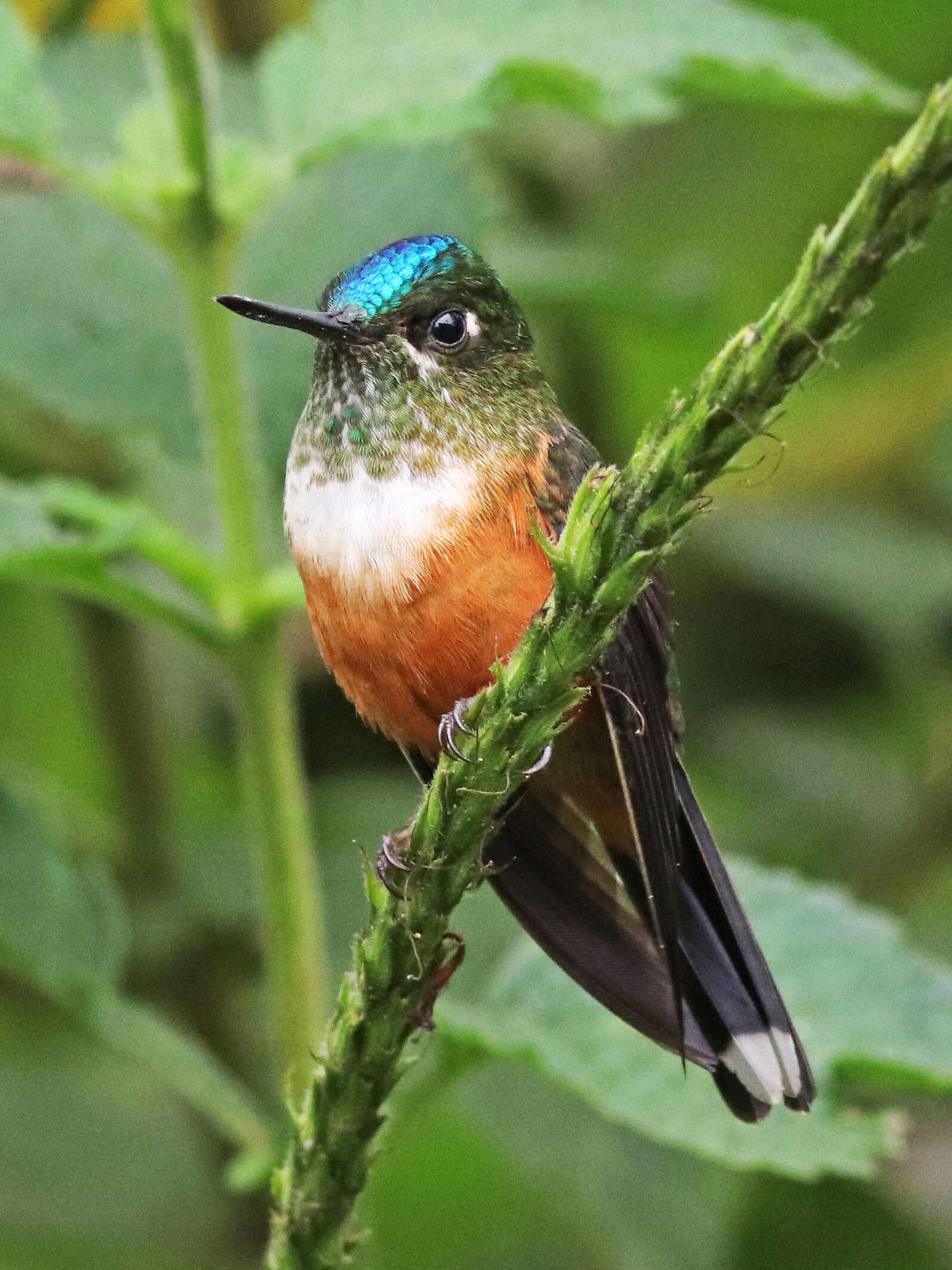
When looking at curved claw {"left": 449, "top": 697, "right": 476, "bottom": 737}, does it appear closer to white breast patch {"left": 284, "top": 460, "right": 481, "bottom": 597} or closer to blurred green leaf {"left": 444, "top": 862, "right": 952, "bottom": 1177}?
white breast patch {"left": 284, "top": 460, "right": 481, "bottom": 597}

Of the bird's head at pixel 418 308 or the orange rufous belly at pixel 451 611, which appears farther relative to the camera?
the bird's head at pixel 418 308

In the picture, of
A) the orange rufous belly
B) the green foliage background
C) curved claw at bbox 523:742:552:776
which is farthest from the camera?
the green foliage background

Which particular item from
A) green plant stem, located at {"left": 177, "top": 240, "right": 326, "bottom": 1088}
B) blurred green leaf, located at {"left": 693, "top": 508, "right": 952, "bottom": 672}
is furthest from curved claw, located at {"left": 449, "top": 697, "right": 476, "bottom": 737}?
blurred green leaf, located at {"left": 693, "top": 508, "right": 952, "bottom": 672}

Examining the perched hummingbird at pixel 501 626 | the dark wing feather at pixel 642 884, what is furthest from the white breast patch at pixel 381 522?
the dark wing feather at pixel 642 884

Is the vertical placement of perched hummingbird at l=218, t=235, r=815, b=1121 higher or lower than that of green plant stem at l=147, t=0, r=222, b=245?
lower

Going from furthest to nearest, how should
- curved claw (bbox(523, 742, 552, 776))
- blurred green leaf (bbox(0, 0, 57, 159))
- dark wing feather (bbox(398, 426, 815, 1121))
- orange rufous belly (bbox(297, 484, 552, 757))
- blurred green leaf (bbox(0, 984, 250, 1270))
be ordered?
blurred green leaf (bbox(0, 984, 250, 1270))
blurred green leaf (bbox(0, 0, 57, 159))
orange rufous belly (bbox(297, 484, 552, 757))
dark wing feather (bbox(398, 426, 815, 1121))
curved claw (bbox(523, 742, 552, 776))

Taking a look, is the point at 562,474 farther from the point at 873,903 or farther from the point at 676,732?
the point at 873,903

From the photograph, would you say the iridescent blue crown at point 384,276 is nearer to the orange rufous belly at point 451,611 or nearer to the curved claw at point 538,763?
the orange rufous belly at point 451,611
